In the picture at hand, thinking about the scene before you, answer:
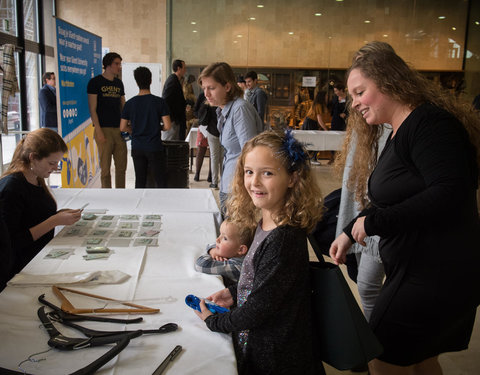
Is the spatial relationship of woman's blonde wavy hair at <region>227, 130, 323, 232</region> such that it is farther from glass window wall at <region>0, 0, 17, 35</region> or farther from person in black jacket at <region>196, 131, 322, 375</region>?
glass window wall at <region>0, 0, 17, 35</region>

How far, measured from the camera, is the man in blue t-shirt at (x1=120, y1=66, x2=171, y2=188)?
4.69m

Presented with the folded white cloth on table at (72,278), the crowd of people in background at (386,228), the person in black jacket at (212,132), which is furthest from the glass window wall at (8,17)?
the crowd of people in background at (386,228)

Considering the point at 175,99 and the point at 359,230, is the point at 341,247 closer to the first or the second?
the point at 359,230

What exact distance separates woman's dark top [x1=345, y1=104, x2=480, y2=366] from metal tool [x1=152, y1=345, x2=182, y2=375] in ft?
2.14

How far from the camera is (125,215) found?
255 cm

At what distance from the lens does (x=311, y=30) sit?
33.5ft

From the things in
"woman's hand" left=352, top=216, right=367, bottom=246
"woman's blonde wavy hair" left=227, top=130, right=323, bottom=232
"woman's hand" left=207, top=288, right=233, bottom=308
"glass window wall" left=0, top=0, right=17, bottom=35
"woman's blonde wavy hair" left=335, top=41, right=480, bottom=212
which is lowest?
"woman's hand" left=207, top=288, right=233, bottom=308

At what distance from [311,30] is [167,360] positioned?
998 centimetres

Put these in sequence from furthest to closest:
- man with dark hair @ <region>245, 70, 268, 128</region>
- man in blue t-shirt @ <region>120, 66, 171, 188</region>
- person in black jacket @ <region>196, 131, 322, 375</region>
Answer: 1. man with dark hair @ <region>245, 70, 268, 128</region>
2. man in blue t-shirt @ <region>120, 66, 171, 188</region>
3. person in black jacket @ <region>196, 131, 322, 375</region>

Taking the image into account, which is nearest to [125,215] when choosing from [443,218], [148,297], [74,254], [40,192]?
[40,192]

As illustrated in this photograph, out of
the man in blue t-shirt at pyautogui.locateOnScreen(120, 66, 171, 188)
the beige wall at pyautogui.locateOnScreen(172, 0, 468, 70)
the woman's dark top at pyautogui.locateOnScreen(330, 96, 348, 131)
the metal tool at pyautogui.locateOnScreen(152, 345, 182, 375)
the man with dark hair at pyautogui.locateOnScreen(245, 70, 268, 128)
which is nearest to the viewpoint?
the metal tool at pyautogui.locateOnScreen(152, 345, 182, 375)

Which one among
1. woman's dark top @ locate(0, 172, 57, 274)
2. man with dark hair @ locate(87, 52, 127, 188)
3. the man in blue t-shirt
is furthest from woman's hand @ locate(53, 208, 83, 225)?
man with dark hair @ locate(87, 52, 127, 188)

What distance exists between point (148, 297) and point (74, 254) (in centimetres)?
56

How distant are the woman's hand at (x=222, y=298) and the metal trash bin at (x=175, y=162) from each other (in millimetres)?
3458
